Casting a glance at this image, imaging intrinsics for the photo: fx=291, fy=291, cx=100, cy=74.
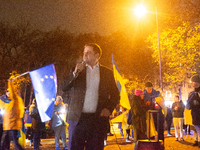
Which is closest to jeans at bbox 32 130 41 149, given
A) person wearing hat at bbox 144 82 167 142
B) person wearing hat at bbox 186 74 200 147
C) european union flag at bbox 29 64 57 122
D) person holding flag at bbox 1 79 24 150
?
person holding flag at bbox 1 79 24 150

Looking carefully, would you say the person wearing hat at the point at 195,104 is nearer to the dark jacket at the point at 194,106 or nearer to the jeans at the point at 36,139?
the dark jacket at the point at 194,106

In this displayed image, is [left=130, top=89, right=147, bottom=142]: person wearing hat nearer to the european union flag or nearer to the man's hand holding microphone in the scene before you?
the european union flag

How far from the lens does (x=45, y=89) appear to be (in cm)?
570

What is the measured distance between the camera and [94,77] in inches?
139

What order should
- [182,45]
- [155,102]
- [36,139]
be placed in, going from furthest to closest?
[182,45] → [36,139] → [155,102]

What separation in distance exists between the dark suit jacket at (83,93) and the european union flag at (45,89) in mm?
1863

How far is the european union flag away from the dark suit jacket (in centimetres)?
186

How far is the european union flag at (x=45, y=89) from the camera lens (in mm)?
5254

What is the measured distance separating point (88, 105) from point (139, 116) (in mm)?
4395

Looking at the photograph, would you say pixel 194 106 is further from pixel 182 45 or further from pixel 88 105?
pixel 182 45

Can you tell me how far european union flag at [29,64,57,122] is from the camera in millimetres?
5254

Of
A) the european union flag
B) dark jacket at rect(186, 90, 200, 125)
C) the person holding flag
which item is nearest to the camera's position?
the european union flag

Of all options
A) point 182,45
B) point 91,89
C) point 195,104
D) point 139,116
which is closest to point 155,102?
point 139,116

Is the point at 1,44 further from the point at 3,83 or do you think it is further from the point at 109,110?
the point at 109,110
